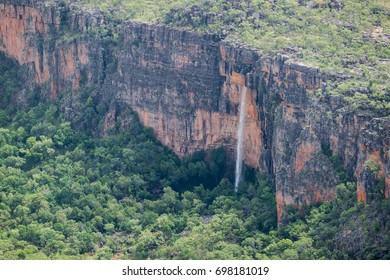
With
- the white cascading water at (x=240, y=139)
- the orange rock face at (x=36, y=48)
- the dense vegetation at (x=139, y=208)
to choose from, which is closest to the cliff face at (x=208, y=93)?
the orange rock face at (x=36, y=48)

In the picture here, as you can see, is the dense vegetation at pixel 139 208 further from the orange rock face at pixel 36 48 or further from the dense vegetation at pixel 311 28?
the dense vegetation at pixel 311 28

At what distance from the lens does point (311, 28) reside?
8669cm

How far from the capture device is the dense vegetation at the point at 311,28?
80.7 metres

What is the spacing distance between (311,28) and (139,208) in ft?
46.5

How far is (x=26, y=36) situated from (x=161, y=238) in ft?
70.9

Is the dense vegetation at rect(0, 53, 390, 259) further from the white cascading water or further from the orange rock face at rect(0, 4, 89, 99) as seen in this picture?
Answer: the orange rock face at rect(0, 4, 89, 99)

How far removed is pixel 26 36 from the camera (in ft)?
320

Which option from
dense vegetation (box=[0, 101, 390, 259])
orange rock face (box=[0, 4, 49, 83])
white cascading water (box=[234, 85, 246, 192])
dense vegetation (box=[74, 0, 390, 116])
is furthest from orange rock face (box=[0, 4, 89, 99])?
white cascading water (box=[234, 85, 246, 192])

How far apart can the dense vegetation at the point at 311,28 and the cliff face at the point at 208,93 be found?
977mm

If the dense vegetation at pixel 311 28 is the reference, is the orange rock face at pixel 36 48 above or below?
below

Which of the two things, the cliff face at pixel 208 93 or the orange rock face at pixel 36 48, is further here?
the orange rock face at pixel 36 48

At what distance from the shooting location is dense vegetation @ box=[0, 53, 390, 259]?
76125 millimetres

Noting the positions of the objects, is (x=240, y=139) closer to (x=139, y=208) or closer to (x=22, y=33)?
(x=139, y=208)

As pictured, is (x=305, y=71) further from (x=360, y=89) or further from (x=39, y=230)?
(x=39, y=230)
